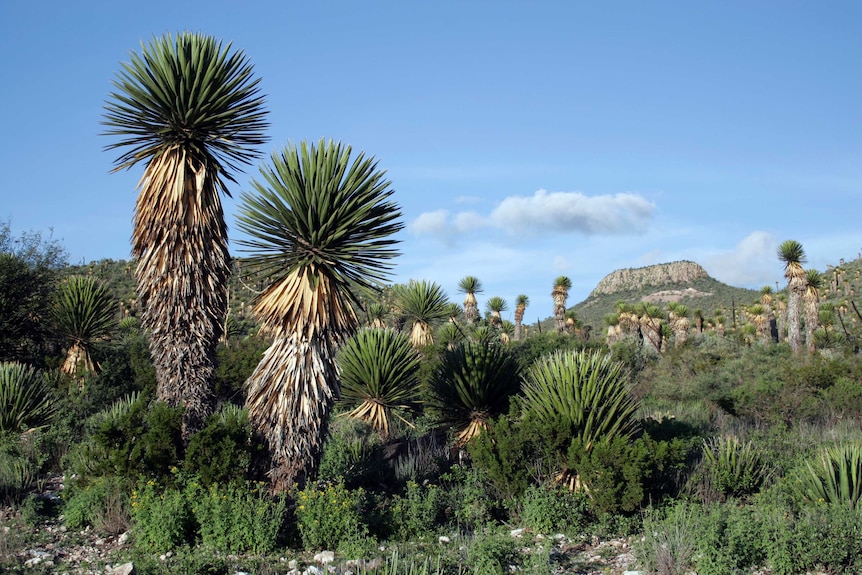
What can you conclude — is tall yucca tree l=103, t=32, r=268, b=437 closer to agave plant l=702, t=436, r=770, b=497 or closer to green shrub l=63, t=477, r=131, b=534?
green shrub l=63, t=477, r=131, b=534

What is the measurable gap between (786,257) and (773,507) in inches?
1154

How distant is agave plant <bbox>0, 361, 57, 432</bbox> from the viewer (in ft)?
43.0

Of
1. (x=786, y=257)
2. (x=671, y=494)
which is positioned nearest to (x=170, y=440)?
(x=671, y=494)

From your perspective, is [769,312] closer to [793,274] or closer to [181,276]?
[793,274]

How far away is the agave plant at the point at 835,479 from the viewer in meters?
8.91

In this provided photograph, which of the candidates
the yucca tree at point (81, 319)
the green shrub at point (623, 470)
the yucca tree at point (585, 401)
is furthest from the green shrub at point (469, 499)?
the yucca tree at point (81, 319)

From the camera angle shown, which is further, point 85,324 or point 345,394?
point 85,324

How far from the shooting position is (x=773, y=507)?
8.63m

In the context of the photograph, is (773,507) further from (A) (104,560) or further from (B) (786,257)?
(B) (786,257)

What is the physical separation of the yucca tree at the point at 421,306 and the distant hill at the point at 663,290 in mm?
Result: 59470

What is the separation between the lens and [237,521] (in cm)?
808

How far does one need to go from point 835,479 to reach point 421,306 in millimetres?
13913

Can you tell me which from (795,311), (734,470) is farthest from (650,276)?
(734,470)

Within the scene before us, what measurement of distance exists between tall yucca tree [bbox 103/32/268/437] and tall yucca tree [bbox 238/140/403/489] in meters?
1.25
